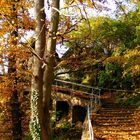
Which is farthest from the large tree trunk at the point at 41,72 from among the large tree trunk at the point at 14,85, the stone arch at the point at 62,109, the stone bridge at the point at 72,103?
the stone arch at the point at 62,109

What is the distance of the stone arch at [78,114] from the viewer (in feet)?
89.4

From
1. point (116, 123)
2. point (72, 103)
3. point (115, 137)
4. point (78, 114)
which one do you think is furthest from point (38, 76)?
point (78, 114)

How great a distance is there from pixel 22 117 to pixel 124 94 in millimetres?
11189

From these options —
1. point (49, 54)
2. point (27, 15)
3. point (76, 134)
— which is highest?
point (27, 15)

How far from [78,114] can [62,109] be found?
2.60m

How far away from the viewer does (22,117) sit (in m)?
18.8

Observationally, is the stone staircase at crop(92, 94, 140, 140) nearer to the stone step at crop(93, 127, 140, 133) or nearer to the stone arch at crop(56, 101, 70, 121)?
the stone step at crop(93, 127, 140, 133)

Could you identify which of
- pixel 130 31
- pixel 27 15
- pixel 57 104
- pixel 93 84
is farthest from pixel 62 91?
pixel 27 15

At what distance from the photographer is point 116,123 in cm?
1802

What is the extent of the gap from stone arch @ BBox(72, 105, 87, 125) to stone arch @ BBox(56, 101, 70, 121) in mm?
1728

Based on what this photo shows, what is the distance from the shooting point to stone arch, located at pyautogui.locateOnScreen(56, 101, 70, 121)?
29188mm

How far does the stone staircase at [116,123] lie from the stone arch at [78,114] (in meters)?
4.34

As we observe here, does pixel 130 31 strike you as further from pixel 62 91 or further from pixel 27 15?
pixel 27 15

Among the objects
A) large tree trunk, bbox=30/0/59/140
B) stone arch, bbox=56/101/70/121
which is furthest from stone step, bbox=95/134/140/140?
stone arch, bbox=56/101/70/121
